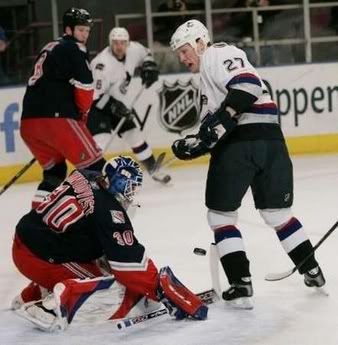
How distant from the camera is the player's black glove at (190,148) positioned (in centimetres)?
349

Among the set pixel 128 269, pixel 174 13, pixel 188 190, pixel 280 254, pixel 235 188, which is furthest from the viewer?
pixel 174 13

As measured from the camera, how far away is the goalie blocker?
3.30 m

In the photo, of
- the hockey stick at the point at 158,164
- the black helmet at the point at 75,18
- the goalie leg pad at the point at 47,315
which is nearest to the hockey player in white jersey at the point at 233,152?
the goalie leg pad at the point at 47,315

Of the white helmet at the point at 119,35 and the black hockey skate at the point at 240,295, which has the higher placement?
the white helmet at the point at 119,35

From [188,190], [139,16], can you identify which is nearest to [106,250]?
[188,190]

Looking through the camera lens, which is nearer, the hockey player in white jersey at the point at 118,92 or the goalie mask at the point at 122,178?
the goalie mask at the point at 122,178

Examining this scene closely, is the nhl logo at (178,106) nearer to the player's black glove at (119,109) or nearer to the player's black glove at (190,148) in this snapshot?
the player's black glove at (119,109)

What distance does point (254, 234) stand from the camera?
492 cm

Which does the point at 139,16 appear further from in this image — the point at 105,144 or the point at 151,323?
the point at 151,323

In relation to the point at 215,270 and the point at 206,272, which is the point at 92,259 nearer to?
the point at 215,270

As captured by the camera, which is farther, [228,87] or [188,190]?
[188,190]

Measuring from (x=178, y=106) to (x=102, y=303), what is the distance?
13.6ft

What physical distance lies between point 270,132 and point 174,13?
16.6 ft

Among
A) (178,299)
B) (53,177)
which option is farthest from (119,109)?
(178,299)
